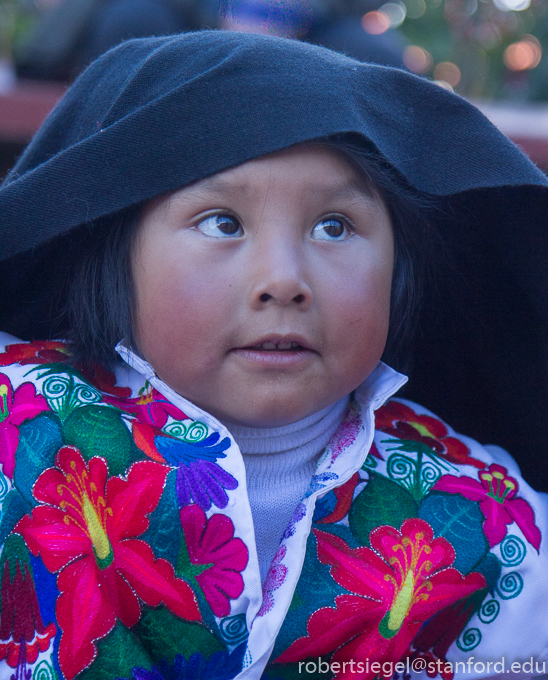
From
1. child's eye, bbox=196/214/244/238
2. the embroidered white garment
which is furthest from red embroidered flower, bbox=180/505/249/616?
child's eye, bbox=196/214/244/238

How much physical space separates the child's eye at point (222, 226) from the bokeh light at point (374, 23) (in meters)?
1.83

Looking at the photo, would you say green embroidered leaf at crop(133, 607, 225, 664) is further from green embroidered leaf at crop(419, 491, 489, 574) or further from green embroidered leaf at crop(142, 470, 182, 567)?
green embroidered leaf at crop(419, 491, 489, 574)

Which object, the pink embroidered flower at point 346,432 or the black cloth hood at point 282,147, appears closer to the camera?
the black cloth hood at point 282,147

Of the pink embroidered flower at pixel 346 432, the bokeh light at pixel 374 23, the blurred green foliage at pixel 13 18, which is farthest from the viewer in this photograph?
the blurred green foliage at pixel 13 18

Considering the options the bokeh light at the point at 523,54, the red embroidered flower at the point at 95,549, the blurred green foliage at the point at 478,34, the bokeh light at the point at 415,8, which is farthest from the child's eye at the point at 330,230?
the bokeh light at the point at 415,8

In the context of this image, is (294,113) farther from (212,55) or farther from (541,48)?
(541,48)

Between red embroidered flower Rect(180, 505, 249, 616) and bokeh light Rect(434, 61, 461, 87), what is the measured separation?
7.79 metres

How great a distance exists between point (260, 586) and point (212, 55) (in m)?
0.64

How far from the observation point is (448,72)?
8055 mm

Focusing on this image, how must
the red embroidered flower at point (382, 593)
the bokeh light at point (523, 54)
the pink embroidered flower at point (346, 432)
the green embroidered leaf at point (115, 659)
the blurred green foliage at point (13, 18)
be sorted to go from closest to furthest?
the green embroidered leaf at point (115, 659), the red embroidered flower at point (382, 593), the pink embroidered flower at point (346, 432), the blurred green foliage at point (13, 18), the bokeh light at point (523, 54)

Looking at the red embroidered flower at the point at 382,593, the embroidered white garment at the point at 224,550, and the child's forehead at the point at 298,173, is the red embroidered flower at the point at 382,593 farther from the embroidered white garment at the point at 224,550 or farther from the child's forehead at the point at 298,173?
the child's forehead at the point at 298,173

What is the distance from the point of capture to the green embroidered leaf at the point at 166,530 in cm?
86

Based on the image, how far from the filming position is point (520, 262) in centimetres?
106

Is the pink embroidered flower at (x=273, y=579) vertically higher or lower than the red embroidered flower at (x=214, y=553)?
lower
